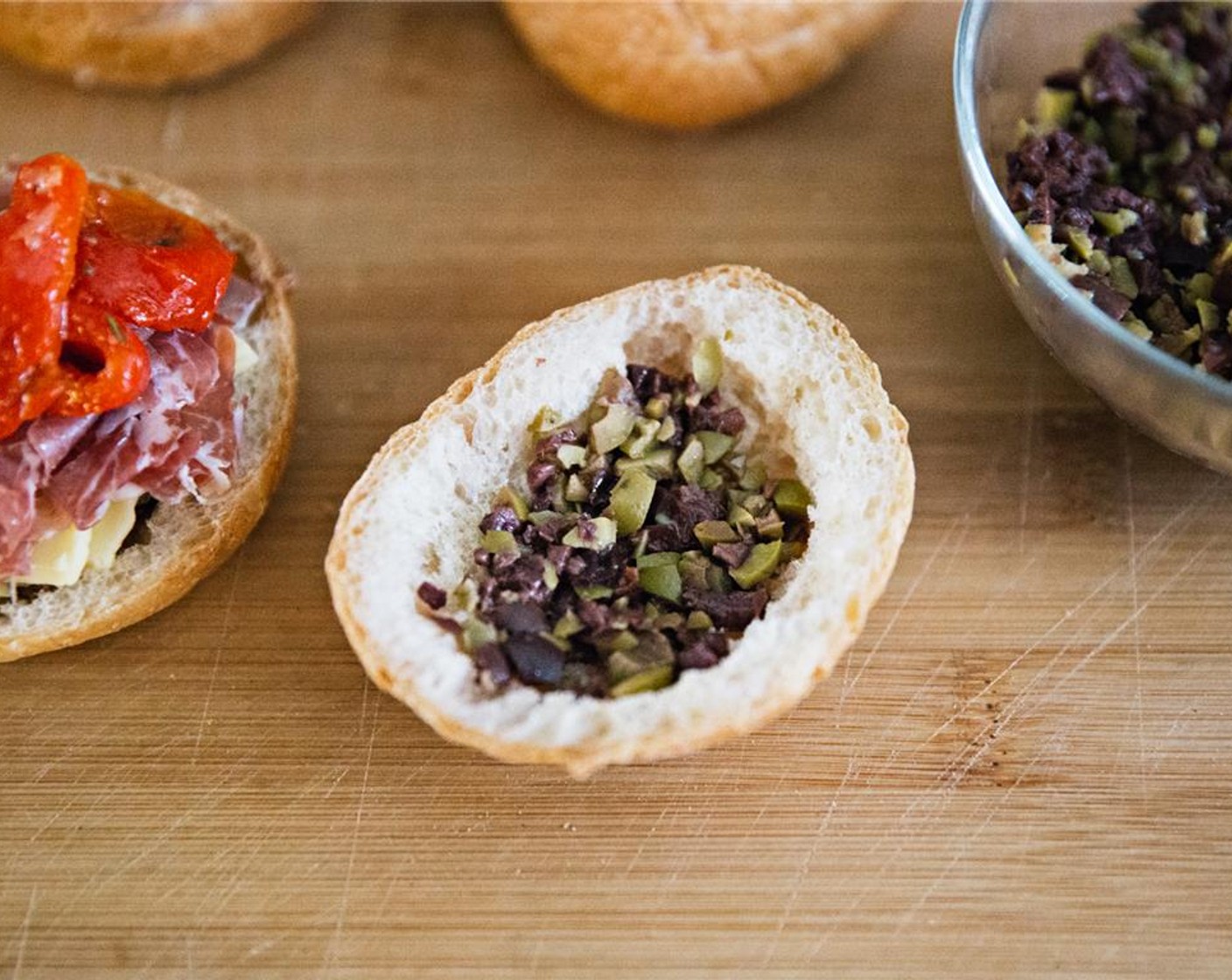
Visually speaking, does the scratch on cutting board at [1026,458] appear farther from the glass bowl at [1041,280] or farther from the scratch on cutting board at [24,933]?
the scratch on cutting board at [24,933]

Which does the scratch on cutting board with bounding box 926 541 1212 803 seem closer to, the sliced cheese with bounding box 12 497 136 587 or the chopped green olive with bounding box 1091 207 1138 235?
the chopped green olive with bounding box 1091 207 1138 235

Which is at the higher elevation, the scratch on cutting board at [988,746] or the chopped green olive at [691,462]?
the chopped green olive at [691,462]

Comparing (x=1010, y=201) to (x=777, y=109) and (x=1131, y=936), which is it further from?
(x=1131, y=936)

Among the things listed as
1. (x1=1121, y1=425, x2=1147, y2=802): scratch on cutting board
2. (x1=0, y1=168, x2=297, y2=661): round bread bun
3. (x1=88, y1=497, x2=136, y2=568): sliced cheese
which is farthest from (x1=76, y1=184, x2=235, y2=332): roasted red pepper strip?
(x1=1121, y1=425, x2=1147, y2=802): scratch on cutting board

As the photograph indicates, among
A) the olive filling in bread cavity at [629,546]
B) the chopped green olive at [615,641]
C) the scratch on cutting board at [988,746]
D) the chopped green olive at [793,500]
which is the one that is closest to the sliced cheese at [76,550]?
the olive filling in bread cavity at [629,546]

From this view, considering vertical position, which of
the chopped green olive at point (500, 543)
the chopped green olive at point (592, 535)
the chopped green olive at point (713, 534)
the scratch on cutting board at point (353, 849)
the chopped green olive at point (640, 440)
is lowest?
the scratch on cutting board at point (353, 849)

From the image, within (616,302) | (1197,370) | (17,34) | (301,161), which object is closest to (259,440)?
(616,302)

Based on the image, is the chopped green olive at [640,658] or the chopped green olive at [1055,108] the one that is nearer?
the chopped green olive at [640,658]

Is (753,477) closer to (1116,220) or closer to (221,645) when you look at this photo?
(1116,220)
